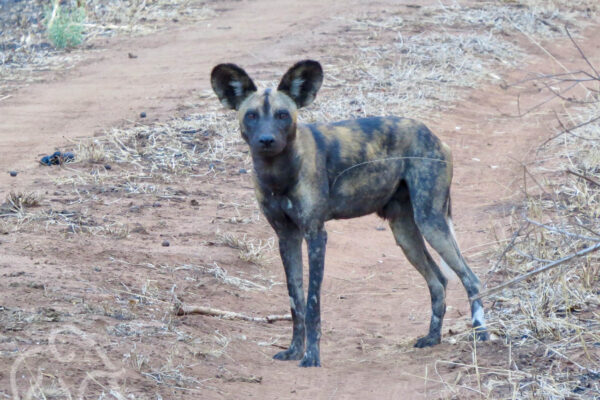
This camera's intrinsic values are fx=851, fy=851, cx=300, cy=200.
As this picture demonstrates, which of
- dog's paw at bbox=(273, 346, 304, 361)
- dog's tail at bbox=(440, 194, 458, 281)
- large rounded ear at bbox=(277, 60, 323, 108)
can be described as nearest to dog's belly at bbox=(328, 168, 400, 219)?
dog's tail at bbox=(440, 194, 458, 281)

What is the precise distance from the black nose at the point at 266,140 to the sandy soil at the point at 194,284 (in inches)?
43.9

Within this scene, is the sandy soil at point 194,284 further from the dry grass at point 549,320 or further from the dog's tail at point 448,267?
the dog's tail at point 448,267

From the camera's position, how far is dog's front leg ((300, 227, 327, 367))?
14.7 feet

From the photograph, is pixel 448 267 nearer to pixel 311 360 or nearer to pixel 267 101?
pixel 311 360

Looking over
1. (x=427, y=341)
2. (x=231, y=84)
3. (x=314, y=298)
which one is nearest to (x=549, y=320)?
(x=427, y=341)

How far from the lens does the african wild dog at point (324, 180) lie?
4.43m

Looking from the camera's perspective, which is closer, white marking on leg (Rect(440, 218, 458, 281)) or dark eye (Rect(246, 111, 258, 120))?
dark eye (Rect(246, 111, 258, 120))

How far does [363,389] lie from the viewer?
4152 millimetres

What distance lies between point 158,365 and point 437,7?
426 inches

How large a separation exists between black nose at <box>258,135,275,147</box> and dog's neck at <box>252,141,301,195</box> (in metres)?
0.18

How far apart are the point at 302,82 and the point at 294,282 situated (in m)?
1.09

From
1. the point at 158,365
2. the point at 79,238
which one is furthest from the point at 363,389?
the point at 79,238

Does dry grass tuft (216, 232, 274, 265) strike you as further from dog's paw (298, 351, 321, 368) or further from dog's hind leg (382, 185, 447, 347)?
dog's paw (298, 351, 321, 368)

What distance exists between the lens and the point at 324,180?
458 centimetres
